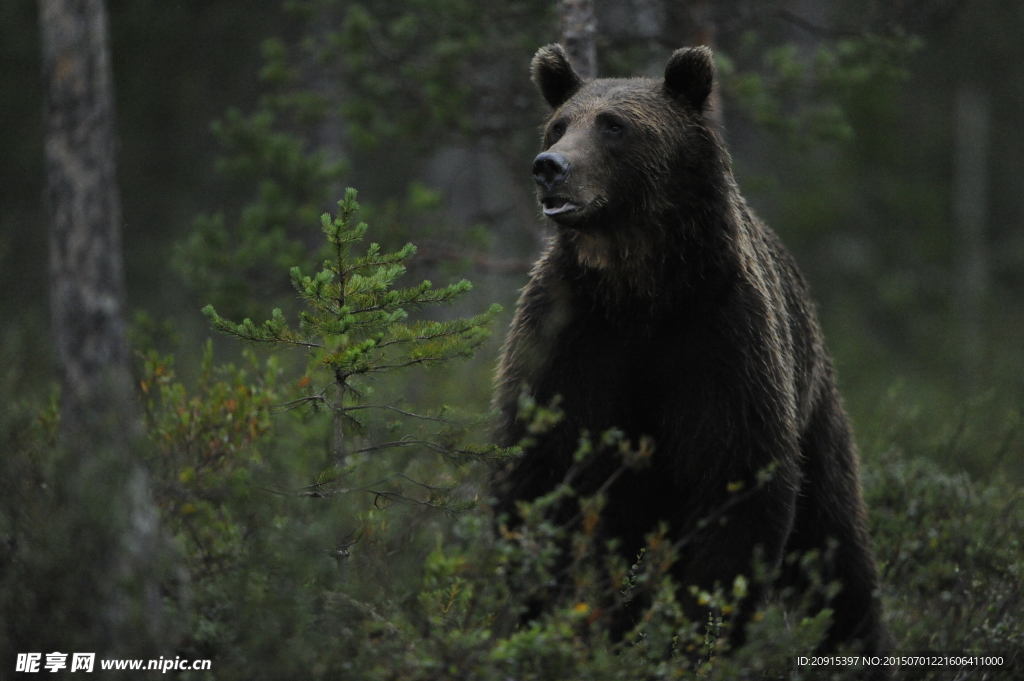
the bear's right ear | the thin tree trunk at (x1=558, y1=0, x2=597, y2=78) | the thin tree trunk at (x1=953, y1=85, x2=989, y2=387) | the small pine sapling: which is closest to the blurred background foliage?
the thin tree trunk at (x1=953, y1=85, x2=989, y2=387)

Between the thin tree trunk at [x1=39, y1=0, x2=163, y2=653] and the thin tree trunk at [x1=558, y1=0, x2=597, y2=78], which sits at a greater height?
the thin tree trunk at [x1=558, y1=0, x2=597, y2=78]

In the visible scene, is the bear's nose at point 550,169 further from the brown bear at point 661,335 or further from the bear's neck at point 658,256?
the bear's neck at point 658,256

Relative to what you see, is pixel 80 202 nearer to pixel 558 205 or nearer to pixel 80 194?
pixel 80 194

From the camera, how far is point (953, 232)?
71.8 feet

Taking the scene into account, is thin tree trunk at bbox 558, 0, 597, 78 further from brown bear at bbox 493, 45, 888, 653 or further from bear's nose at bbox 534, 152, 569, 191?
bear's nose at bbox 534, 152, 569, 191

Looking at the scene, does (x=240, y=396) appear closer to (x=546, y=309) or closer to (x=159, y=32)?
(x=546, y=309)

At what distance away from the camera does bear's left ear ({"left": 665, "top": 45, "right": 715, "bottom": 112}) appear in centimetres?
474

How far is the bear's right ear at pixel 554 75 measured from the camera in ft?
16.6

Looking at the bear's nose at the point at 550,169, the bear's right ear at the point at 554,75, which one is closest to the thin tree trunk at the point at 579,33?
the bear's right ear at the point at 554,75

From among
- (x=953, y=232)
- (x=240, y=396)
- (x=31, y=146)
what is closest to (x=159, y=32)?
(x=31, y=146)

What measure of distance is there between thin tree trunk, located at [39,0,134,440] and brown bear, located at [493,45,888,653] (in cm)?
206

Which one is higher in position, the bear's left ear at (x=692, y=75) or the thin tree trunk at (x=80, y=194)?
the bear's left ear at (x=692, y=75)

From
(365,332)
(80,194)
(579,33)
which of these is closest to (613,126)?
(365,332)

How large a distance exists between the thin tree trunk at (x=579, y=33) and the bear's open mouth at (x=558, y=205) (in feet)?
6.83
